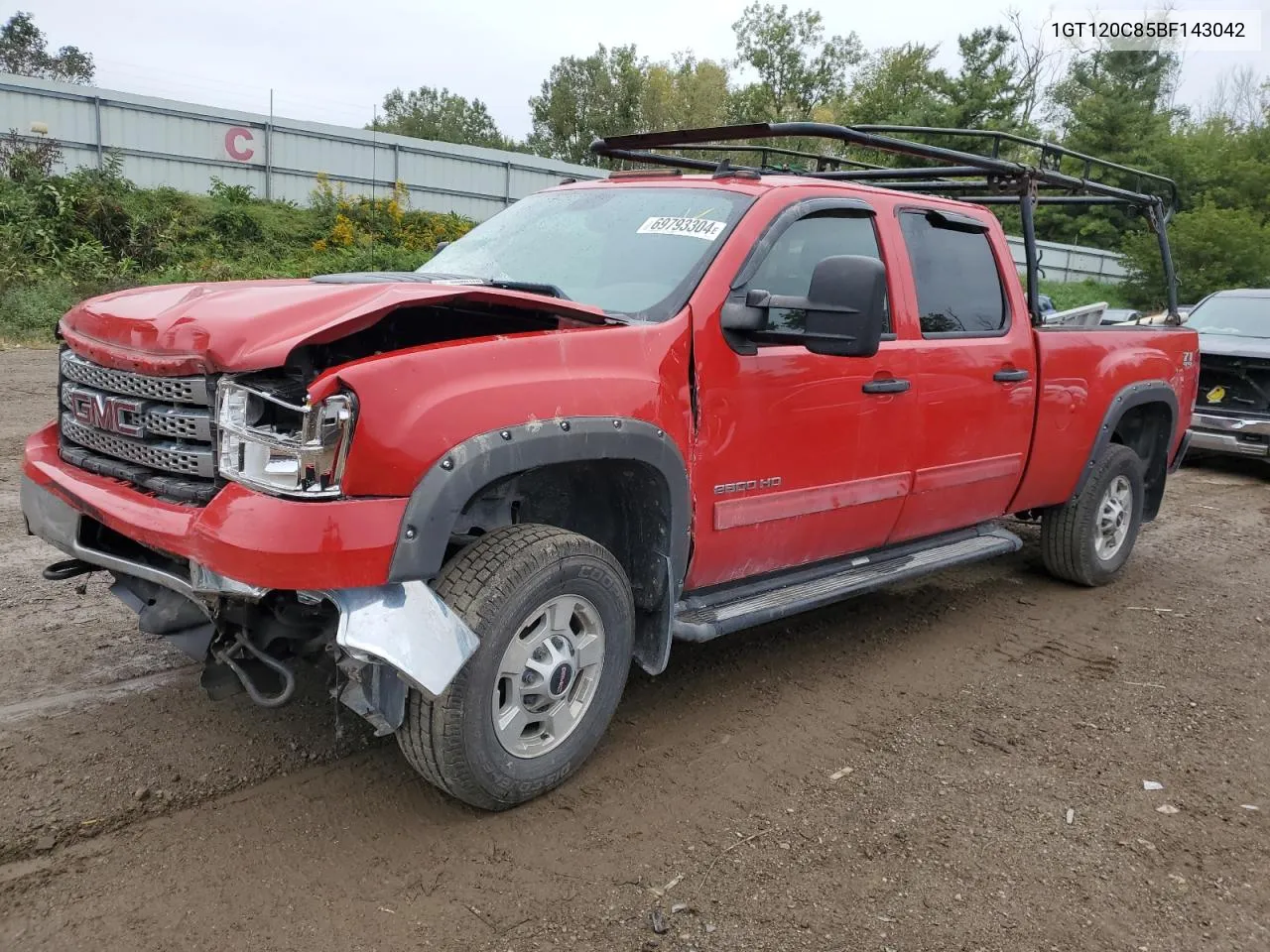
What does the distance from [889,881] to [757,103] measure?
53.3 metres

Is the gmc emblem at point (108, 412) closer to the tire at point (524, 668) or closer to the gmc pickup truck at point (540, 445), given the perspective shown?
the gmc pickup truck at point (540, 445)

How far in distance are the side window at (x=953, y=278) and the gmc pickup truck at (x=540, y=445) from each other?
18mm

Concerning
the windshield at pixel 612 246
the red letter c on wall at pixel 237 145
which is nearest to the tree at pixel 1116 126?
the red letter c on wall at pixel 237 145

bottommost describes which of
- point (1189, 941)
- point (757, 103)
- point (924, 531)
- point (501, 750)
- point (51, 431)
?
point (1189, 941)

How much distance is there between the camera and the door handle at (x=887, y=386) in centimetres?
405

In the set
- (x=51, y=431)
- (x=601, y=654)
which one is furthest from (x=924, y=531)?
(x=51, y=431)

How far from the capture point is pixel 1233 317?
1068cm

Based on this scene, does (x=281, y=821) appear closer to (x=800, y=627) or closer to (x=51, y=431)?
(x=51, y=431)

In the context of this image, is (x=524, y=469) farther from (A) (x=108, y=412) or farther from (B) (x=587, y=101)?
(B) (x=587, y=101)

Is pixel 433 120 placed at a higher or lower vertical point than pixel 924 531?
higher

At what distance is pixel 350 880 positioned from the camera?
2.77 m

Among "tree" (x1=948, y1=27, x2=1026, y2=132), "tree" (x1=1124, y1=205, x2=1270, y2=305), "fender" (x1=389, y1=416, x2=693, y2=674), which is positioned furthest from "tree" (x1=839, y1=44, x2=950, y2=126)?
"fender" (x1=389, y1=416, x2=693, y2=674)

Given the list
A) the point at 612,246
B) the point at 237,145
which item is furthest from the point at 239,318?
the point at 237,145

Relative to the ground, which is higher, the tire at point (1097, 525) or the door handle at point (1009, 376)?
the door handle at point (1009, 376)
